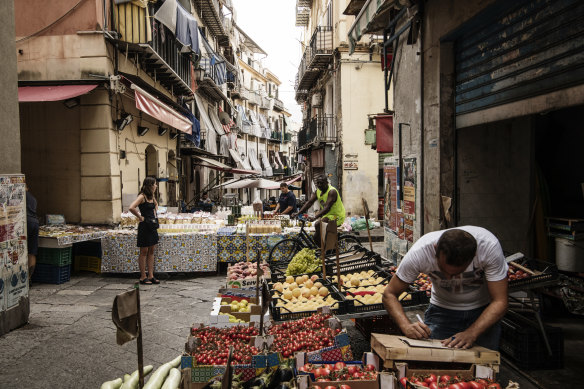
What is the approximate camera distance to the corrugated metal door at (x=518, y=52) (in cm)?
409

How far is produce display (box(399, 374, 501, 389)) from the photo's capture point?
2795mm

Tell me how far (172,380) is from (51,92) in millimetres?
7472

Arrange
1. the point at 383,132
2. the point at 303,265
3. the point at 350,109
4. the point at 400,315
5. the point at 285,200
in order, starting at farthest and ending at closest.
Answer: the point at 350,109 → the point at 285,200 → the point at 383,132 → the point at 303,265 → the point at 400,315

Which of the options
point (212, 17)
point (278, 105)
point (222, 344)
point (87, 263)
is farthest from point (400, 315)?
point (278, 105)

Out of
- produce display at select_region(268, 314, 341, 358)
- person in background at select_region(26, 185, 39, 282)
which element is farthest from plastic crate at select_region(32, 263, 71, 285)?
produce display at select_region(268, 314, 341, 358)

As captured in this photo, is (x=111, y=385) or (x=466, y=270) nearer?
(x=466, y=270)

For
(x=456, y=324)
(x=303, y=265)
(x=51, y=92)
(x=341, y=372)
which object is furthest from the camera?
(x=51, y=92)

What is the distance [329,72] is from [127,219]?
1602cm

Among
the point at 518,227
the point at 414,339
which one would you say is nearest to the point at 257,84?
the point at 518,227

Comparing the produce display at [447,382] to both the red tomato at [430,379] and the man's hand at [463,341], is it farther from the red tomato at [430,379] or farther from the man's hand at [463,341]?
the man's hand at [463,341]

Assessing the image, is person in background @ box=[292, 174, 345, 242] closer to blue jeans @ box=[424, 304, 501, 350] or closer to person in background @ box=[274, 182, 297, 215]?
person in background @ box=[274, 182, 297, 215]

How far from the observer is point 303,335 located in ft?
12.5

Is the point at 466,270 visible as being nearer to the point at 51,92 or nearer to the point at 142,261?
the point at 142,261

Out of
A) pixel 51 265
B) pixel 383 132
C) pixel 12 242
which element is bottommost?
pixel 51 265
